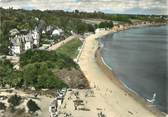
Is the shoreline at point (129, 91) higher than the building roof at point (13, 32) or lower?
lower

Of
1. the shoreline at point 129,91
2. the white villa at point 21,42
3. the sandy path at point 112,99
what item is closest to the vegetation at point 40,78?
the sandy path at point 112,99

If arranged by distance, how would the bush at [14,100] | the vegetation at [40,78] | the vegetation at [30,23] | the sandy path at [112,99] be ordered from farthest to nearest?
the vegetation at [30,23] < the vegetation at [40,78] < the sandy path at [112,99] < the bush at [14,100]

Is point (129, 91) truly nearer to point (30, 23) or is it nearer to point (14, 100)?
point (14, 100)

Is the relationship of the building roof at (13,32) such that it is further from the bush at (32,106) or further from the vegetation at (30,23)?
the bush at (32,106)

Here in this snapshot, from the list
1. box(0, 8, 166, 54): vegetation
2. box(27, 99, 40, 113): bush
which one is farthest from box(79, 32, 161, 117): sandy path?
box(0, 8, 166, 54): vegetation

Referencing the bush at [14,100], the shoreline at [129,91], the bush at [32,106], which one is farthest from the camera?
the shoreline at [129,91]

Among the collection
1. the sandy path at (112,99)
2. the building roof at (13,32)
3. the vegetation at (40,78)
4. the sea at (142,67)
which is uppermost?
the vegetation at (40,78)

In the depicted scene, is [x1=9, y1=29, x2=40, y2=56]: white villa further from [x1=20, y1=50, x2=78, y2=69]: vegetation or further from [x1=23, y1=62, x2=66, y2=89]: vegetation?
[x1=23, y1=62, x2=66, y2=89]: vegetation

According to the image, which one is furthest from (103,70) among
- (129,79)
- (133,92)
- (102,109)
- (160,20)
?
(160,20)
